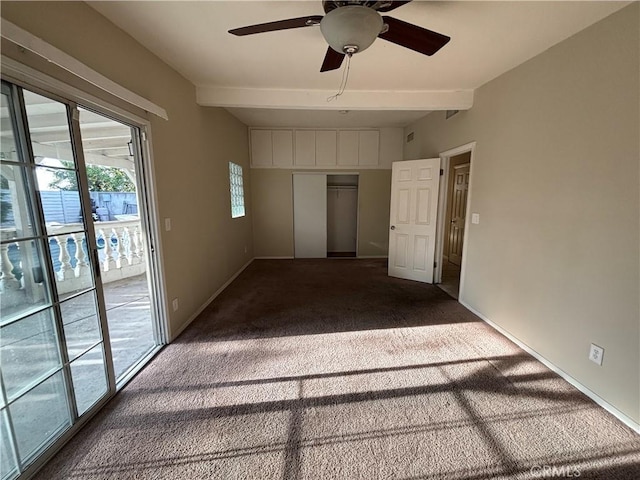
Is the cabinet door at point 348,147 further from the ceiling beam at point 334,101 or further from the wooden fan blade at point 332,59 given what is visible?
the wooden fan blade at point 332,59

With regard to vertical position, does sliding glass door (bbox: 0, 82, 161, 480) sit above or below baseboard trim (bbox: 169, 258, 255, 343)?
above

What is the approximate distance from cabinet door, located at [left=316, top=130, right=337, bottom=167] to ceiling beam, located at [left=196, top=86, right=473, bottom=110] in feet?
7.14

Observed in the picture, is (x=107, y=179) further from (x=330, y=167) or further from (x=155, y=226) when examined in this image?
(x=330, y=167)

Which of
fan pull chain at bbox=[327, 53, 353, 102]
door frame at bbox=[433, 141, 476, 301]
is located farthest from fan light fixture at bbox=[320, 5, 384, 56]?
door frame at bbox=[433, 141, 476, 301]

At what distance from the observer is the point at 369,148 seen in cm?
538

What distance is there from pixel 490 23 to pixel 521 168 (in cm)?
119

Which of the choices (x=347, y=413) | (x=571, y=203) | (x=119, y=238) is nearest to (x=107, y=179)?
(x=119, y=238)

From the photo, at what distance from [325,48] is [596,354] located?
9.58 feet

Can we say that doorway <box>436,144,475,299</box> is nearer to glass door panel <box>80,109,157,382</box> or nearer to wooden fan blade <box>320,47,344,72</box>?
wooden fan blade <box>320,47,344,72</box>

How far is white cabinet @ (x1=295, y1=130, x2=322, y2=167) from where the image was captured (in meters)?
5.30

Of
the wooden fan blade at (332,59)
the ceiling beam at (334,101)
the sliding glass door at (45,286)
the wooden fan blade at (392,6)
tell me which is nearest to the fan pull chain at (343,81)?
the ceiling beam at (334,101)

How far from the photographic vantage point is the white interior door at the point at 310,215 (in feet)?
18.1

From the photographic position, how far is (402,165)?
13.8ft

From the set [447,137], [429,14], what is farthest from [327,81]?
→ [447,137]
